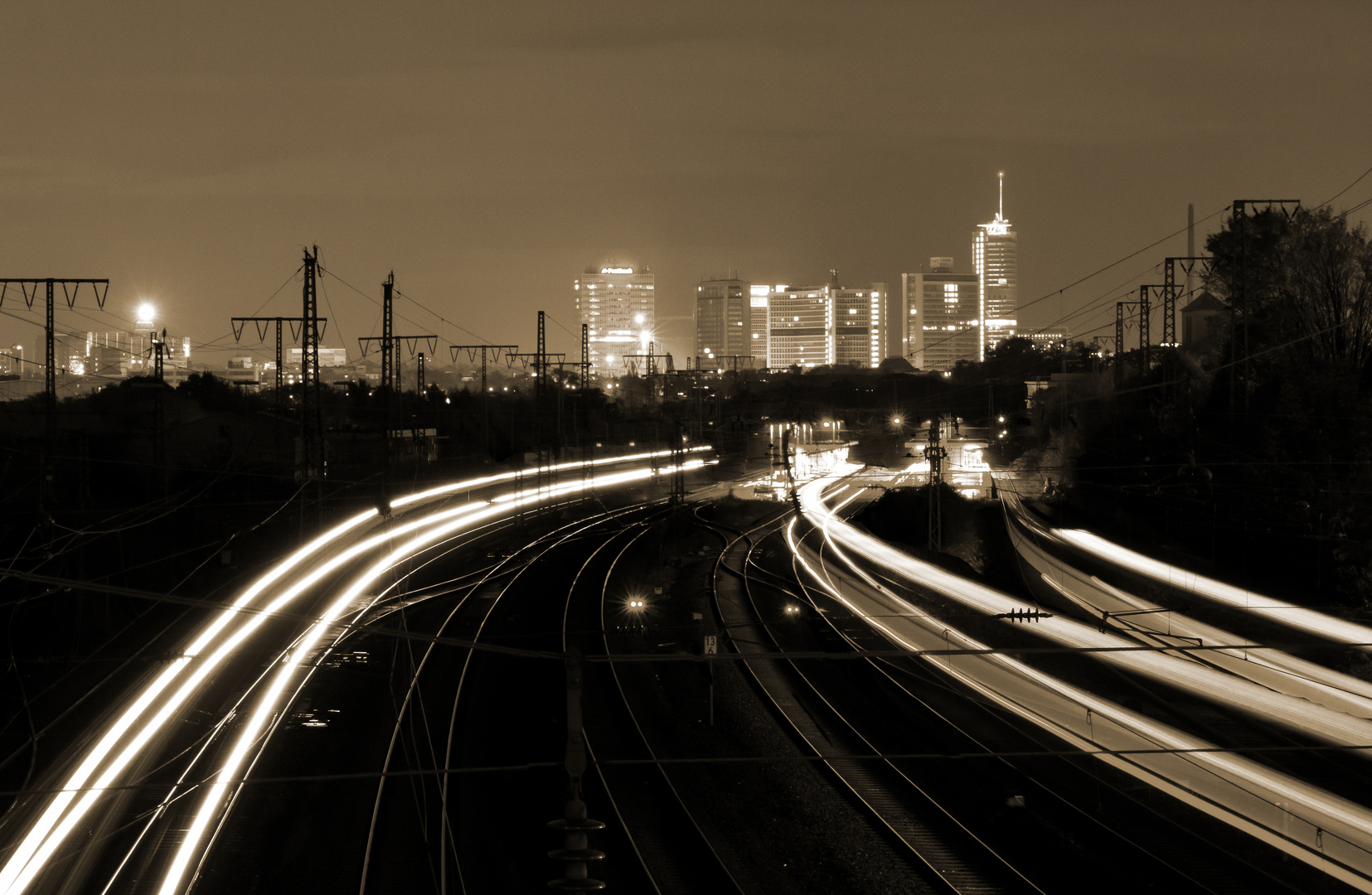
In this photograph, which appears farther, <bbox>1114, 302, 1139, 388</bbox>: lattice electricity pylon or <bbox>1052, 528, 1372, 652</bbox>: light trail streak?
<bbox>1114, 302, 1139, 388</bbox>: lattice electricity pylon

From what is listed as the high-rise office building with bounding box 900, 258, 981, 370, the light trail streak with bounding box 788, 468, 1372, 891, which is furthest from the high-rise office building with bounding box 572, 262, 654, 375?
the light trail streak with bounding box 788, 468, 1372, 891

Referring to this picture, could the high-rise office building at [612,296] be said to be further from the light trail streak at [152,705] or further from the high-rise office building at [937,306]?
the light trail streak at [152,705]

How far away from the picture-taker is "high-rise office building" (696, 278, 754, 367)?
7579 inches

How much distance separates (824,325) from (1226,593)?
6768 inches

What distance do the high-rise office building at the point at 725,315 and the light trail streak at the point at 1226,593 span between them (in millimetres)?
171422

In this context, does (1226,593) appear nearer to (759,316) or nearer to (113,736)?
(113,736)

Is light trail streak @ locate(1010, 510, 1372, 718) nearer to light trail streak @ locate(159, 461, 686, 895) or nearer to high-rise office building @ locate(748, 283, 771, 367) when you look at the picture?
light trail streak @ locate(159, 461, 686, 895)

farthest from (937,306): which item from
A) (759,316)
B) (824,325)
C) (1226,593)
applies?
(1226,593)

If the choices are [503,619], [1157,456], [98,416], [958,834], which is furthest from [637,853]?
[98,416]

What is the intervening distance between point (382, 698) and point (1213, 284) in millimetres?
27749

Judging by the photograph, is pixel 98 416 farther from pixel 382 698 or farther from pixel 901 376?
pixel 901 376

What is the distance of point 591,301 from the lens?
196 metres

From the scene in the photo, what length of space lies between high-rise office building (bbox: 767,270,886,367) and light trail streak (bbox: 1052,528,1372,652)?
527 ft

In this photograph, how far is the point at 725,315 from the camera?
634ft
